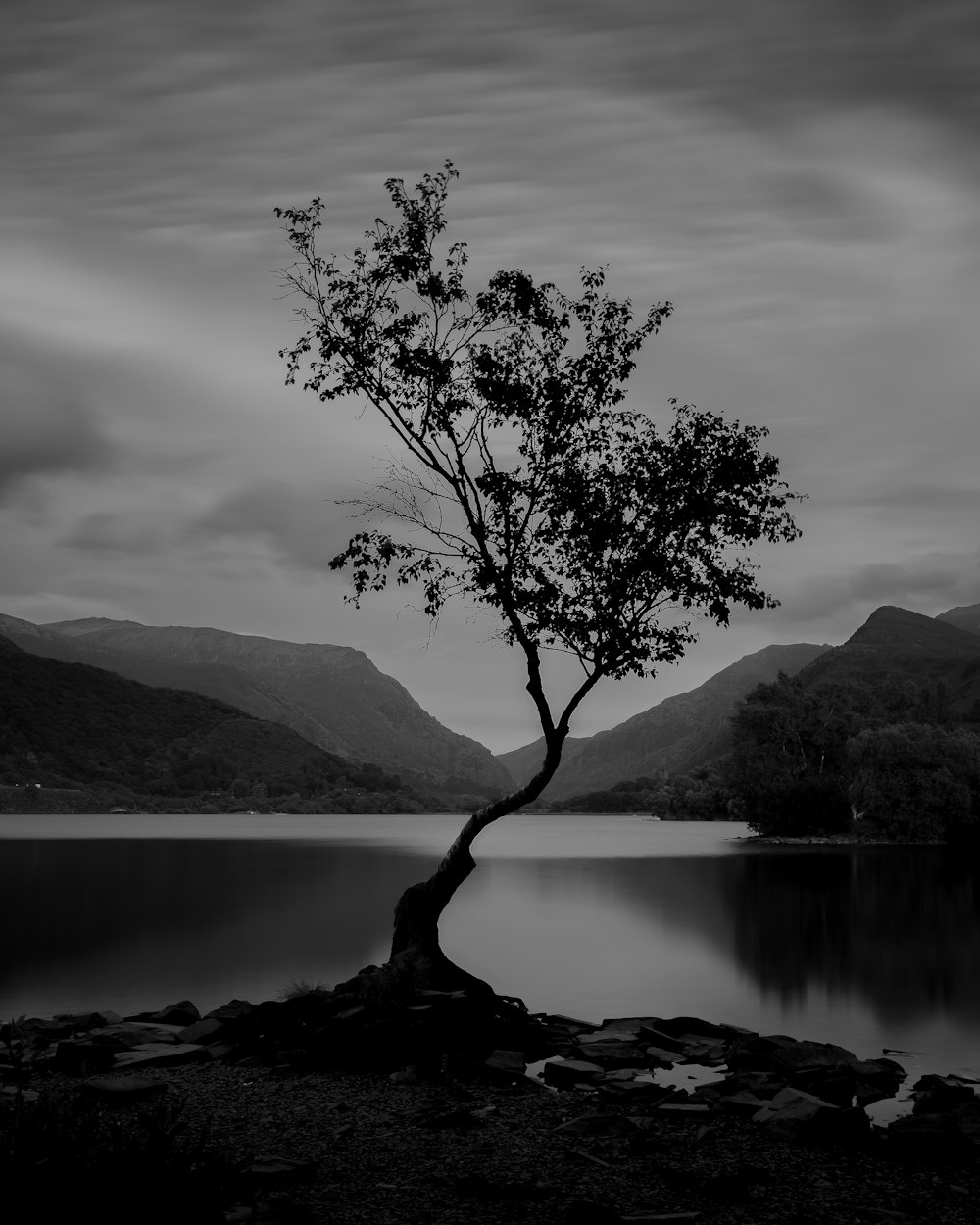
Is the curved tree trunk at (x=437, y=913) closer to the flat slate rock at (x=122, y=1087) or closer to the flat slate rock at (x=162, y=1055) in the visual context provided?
the flat slate rock at (x=162, y=1055)

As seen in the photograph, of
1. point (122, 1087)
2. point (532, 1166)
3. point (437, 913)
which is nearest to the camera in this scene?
point (532, 1166)

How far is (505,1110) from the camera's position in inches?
507

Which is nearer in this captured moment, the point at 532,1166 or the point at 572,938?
the point at 532,1166

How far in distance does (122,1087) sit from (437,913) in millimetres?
8329

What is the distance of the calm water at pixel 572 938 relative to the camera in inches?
976

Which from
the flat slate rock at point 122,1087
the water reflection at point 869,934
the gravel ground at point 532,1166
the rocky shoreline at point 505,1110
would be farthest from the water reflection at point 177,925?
the gravel ground at point 532,1166

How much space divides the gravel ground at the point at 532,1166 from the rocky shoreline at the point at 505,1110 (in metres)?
0.03

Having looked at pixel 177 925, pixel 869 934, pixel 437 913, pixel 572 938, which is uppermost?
pixel 437 913

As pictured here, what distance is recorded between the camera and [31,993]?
81.6ft

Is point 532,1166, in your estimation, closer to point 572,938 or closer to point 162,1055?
point 162,1055

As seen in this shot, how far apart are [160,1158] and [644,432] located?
53.4 ft

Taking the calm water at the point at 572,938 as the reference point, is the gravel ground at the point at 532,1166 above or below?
above

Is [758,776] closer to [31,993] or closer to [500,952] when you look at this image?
[500,952]

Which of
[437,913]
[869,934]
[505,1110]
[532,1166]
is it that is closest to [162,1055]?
[505,1110]
